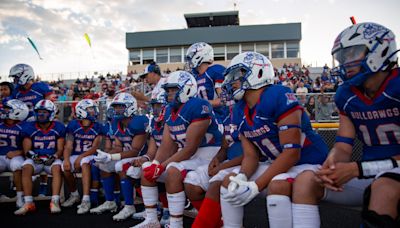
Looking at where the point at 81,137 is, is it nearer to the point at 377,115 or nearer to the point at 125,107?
the point at 125,107

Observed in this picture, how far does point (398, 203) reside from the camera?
213 cm

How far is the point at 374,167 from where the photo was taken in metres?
2.40

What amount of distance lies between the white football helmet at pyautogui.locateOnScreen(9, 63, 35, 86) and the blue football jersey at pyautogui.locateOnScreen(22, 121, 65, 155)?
1.09 m

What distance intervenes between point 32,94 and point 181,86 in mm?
4090

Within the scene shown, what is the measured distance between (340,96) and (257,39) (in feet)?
99.9

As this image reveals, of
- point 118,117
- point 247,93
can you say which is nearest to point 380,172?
point 247,93

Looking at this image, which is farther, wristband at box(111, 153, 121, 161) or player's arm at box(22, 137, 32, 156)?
player's arm at box(22, 137, 32, 156)

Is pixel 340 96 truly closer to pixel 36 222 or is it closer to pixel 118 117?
pixel 118 117

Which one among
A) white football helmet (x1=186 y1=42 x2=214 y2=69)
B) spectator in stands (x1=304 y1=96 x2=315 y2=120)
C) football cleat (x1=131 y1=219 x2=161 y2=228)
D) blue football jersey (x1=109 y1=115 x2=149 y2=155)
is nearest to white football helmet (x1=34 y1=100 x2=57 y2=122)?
blue football jersey (x1=109 y1=115 x2=149 y2=155)

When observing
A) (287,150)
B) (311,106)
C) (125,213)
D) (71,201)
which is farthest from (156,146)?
(311,106)

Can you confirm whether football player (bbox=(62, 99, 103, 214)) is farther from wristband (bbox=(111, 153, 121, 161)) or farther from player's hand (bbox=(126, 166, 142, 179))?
player's hand (bbox=(126, 166, 142, 179))

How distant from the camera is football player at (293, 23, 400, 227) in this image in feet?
7.98

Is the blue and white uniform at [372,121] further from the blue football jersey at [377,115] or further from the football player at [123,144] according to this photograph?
the football player at [123,144]

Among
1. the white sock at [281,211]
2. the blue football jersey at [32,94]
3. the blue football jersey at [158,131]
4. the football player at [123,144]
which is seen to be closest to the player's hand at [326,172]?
the white sock at [281,211]
